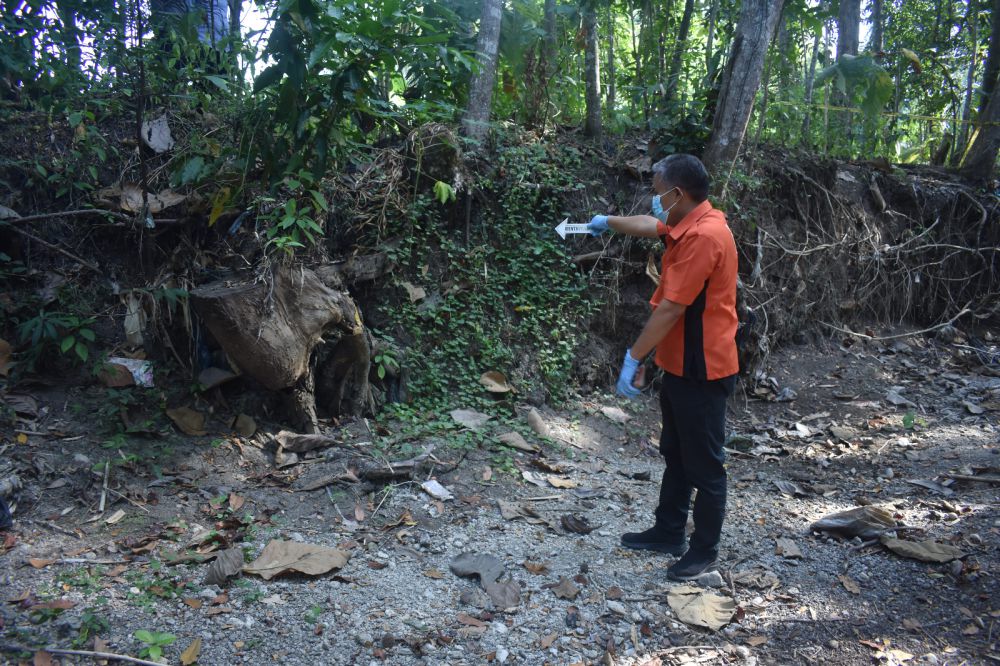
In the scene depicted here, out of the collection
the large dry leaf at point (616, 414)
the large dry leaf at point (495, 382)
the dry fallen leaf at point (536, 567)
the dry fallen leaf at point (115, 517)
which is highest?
the large dry leaf at point (495, 382)

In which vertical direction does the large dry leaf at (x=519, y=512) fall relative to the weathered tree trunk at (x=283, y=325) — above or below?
below

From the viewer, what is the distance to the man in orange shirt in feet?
10.4

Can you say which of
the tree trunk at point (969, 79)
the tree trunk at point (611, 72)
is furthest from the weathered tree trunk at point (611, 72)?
the tree trunk at point (969, 79)

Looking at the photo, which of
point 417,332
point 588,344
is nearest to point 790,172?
point 588,344

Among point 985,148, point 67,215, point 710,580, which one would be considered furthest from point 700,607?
point 985,148

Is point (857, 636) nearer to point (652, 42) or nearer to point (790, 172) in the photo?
point (790, 172)

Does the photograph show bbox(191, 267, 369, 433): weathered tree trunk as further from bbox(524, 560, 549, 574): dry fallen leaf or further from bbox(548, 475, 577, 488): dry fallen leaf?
bbox(524, 560, 549, 574): dry fallen leaf

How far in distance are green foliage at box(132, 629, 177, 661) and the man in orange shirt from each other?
227cm

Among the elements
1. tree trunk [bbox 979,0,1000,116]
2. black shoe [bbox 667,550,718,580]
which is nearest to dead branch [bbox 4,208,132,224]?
black shoe [bbox 667,550,718,580]

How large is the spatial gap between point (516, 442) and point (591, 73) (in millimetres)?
4026

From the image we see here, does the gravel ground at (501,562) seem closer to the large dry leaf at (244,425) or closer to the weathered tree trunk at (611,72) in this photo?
the large dry leaf at (244,425)

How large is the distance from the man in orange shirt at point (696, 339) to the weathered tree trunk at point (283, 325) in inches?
82.4

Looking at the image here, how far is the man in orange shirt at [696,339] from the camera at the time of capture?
3.16 metres

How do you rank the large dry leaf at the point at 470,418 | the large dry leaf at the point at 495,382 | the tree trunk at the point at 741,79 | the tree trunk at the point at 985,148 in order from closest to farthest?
the large dry leaf at the point at 470,418 < the large dry leaf at the point at 495,382 < the tree trunk at the point at 741,79 < the tree trunk at the point at 985,148
